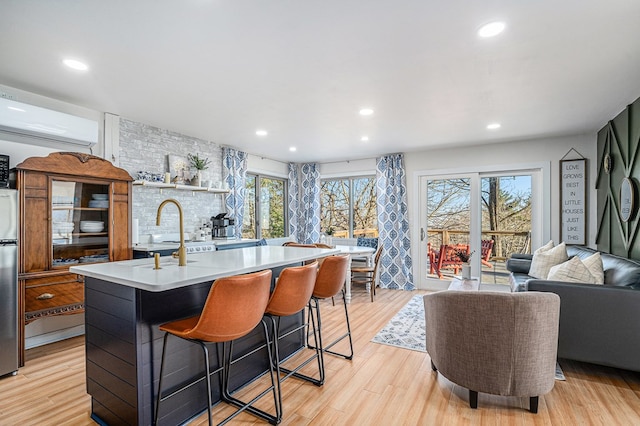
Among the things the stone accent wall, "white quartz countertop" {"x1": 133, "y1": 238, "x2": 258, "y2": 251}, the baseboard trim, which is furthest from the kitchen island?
the stone accent wall

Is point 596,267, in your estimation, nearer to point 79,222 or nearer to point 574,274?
point 574,274

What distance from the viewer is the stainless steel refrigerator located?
2.57 metres

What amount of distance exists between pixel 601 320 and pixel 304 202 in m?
5.27

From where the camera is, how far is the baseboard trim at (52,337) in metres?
3.17

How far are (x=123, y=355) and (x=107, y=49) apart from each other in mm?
2092

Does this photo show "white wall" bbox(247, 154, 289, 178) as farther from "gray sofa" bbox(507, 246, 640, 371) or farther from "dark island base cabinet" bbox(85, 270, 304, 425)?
"gray sofa" bbox(507, 246, 640, 371)

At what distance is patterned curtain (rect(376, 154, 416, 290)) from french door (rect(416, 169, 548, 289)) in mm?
267

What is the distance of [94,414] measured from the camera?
79.4 inches

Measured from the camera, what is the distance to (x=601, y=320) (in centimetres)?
237

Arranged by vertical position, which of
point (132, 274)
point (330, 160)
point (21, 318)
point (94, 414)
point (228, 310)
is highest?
point (330, 160)

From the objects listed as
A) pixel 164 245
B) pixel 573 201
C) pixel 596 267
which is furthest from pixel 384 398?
pixel 573 201

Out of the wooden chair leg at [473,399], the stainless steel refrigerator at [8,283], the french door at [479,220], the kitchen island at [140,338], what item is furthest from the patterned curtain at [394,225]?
the stainless steel refrigerator at [8,283]

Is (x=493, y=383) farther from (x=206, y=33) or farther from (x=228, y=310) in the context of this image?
(x=206, y=33)

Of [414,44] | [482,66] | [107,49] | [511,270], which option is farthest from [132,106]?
[511,270]
